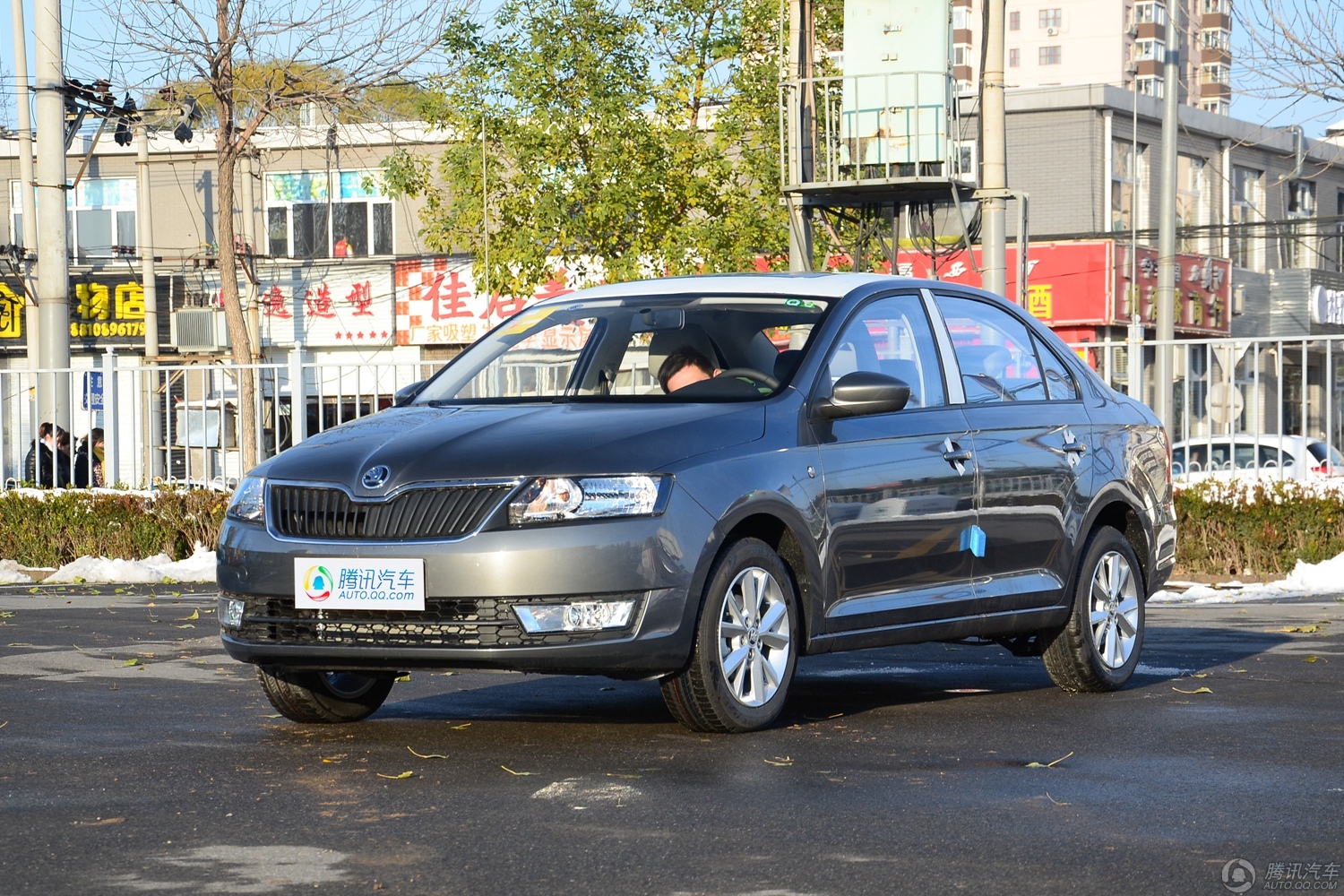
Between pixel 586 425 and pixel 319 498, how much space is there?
918 millimetres

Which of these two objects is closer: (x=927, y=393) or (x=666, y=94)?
(x=927, y=393)

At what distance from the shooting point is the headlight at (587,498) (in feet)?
20.8

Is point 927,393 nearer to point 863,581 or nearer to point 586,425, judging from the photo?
point 863,581

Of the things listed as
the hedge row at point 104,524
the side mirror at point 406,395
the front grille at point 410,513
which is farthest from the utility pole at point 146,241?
the front grille at point 410,513

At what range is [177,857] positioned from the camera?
4.85 m

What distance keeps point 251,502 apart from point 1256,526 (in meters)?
10.1

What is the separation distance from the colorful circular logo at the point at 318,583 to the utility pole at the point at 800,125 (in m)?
11.9

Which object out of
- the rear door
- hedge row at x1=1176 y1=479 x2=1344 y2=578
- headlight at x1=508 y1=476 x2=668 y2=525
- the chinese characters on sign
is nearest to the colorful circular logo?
headlight at x1=508 y1=476 x2=668 y2=525

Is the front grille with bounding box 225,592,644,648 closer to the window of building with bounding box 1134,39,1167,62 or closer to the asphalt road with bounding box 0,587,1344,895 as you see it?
the asphalt road with bounding box 0,587,1344,895

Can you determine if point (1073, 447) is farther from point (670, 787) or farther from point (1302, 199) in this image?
point (1302, 199)

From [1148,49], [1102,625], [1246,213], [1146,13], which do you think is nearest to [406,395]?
[1102,625]

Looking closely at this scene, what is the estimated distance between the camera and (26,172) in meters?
31.5

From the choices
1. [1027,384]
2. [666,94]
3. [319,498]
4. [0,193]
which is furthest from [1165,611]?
[0,193]

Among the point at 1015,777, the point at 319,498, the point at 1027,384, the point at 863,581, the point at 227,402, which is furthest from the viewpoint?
the point at 227,402
